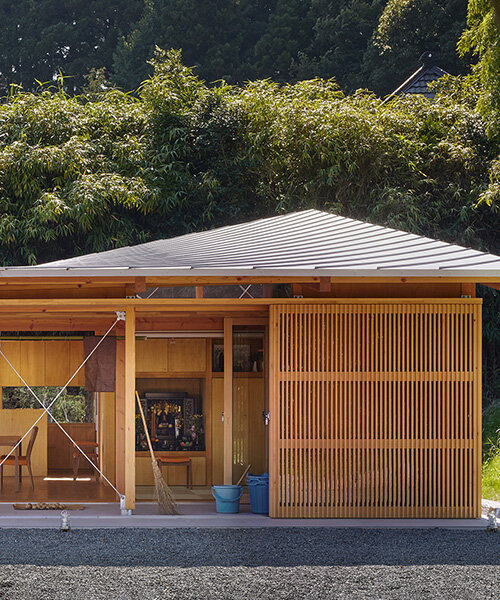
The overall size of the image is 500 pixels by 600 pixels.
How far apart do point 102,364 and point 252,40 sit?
18.7 m

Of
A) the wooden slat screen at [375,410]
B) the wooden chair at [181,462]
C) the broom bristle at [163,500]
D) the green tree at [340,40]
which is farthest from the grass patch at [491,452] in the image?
the green tree at [340,40]

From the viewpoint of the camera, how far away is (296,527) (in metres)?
7.52

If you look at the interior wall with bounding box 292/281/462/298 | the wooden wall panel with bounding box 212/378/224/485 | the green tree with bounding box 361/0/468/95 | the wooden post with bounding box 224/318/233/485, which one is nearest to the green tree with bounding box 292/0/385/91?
the green tree with bounding box 361/0/468/95

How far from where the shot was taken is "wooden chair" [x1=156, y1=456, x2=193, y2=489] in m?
10.1

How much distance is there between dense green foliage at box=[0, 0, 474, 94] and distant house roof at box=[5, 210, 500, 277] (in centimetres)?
1482

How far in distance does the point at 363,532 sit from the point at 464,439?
1512 mm

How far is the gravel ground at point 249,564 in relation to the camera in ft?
17.6

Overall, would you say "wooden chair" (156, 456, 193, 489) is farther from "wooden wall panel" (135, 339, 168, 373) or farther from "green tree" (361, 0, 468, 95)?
"green tree" (361, 0, 468, 95)

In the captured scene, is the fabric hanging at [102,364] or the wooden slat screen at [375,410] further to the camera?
the fabric hanging at [102,364]

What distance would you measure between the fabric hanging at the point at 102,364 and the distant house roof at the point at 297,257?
95 cm

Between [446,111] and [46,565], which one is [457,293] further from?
[446,111]

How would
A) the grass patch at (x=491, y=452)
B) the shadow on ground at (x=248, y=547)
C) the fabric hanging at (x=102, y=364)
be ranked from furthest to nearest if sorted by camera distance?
the grass patch at (x=491, y=452) < the fabric hanging at (x=102, y=364) < the shadow on ground at (x=248, y=547)

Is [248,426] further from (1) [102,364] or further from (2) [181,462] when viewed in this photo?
(1) [102,364]

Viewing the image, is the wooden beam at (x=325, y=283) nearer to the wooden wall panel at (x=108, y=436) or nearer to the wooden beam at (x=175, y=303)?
the wooden beam at (x=175, y=303)
